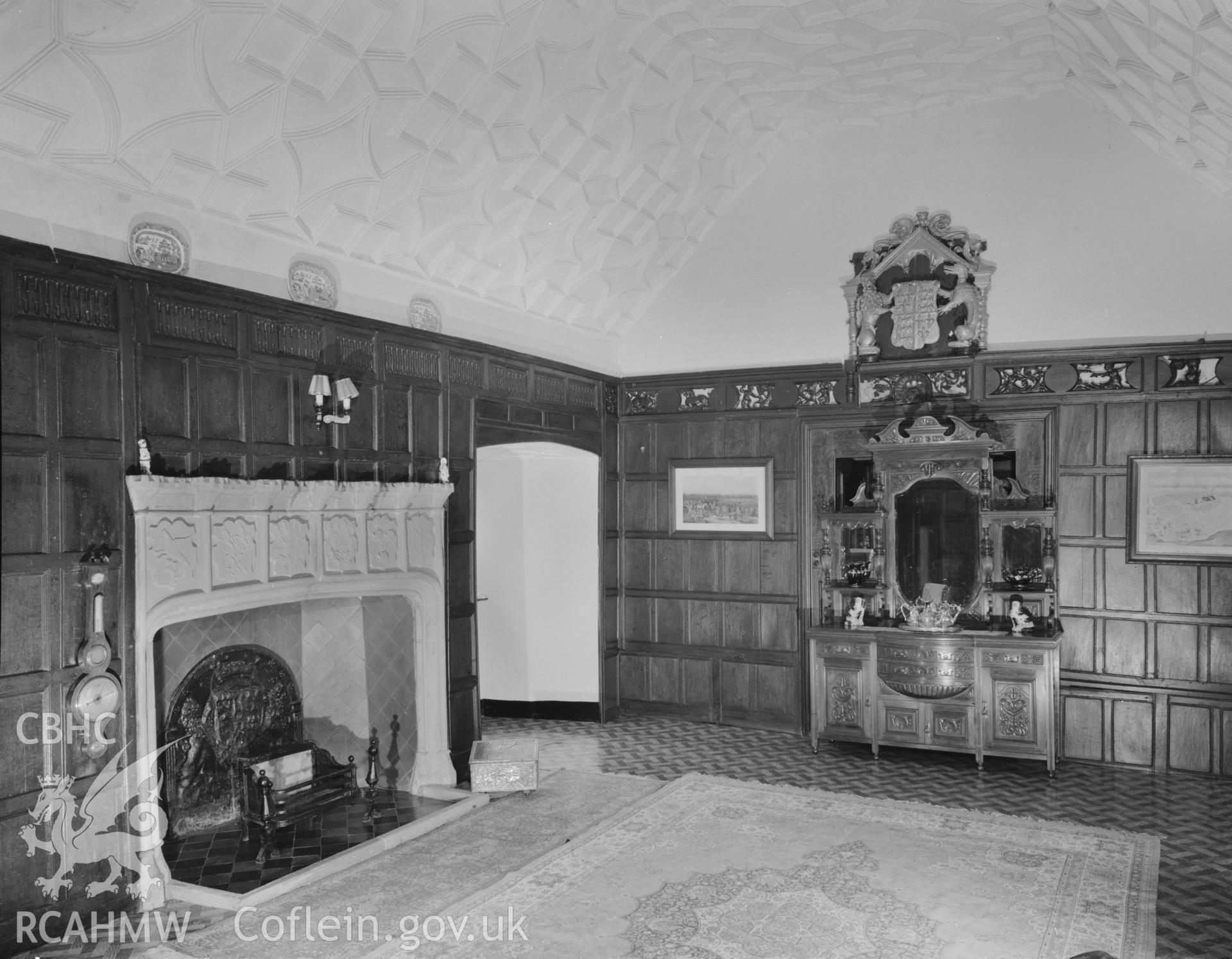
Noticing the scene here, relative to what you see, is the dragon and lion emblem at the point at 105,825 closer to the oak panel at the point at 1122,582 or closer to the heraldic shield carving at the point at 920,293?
the heraldic shield carving at the point at 920,293

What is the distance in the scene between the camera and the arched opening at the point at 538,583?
32.6ft

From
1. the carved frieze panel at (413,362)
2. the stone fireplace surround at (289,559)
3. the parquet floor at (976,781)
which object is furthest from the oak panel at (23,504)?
the parquet floor at (976,781)

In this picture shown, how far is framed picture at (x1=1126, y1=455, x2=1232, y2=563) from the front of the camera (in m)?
7.73

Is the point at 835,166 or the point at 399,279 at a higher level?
the point at 835,166

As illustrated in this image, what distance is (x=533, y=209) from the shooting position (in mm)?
7535

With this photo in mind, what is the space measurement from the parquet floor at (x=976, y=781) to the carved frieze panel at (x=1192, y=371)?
312 centimetres

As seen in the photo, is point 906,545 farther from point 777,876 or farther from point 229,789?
point 229,789

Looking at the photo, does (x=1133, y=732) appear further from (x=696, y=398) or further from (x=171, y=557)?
(x=171, y=557)

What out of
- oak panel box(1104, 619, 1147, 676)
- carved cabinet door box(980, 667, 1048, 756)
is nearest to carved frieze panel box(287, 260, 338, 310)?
carved cabinet door box(980, 667, 1048, 756)

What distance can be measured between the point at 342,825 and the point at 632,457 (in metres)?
4.89

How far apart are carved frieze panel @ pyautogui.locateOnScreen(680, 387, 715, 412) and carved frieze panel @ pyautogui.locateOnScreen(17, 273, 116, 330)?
19.1ft

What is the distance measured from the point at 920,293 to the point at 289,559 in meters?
5.87

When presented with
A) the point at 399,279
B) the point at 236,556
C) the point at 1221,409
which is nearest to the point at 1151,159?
the point at 1221,409

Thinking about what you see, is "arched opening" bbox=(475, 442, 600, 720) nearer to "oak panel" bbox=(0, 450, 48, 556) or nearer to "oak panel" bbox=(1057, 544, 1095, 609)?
"oak panel" bbox=(1057, 544, 1095, 609)
